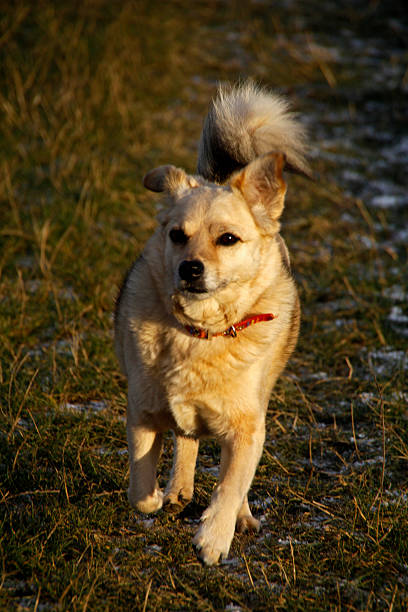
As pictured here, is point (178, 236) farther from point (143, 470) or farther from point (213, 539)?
point (213, 539)

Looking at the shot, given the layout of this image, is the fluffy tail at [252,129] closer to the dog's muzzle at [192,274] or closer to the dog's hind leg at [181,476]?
the dog's muzzle at [192,274]

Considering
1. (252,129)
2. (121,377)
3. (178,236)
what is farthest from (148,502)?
(252,129)

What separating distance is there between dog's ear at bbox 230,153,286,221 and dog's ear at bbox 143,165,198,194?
22cm

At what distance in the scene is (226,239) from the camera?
2.68 meters

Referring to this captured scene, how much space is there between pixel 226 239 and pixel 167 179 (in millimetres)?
404

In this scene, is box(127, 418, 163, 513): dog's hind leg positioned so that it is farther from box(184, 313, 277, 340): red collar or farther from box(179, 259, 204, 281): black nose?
box(179, 259, 204, 281): black nose

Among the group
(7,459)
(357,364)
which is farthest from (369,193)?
(7,459)

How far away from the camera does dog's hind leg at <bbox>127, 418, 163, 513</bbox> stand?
260 cm

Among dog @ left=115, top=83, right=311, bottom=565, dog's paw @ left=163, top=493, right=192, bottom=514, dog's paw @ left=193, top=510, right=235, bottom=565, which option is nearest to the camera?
dog's paw @ left=193, top=510, right=235, bottom=565

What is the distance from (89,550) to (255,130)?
1.98 meters

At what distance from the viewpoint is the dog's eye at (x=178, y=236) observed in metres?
2.67

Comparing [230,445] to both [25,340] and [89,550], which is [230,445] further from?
[25,340]

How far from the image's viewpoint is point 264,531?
278 cm

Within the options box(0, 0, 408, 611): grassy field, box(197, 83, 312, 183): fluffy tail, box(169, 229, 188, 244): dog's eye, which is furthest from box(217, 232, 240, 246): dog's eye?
box(0, 0, 408, 611): grassy field
